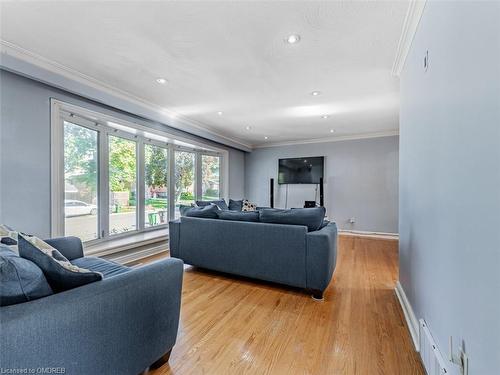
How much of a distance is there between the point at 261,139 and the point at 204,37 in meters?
4.05

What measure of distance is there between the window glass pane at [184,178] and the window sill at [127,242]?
2.46 ft

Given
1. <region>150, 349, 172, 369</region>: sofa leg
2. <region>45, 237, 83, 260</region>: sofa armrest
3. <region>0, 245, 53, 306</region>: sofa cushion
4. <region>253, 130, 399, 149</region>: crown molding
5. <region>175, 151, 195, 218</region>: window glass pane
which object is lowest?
<region>150, 349, 172, 369</region>: sofa leg

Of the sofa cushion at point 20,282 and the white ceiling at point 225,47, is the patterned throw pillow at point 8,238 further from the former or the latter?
the white ceiling at point 225,47

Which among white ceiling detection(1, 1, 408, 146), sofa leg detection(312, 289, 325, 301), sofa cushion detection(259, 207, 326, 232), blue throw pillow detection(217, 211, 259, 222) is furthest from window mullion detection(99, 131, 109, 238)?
sofa leg detection(312, 289, 325, 301)

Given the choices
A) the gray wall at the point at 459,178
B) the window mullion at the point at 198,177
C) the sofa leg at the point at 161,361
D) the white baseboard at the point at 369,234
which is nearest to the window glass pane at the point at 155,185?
the window mullion at the point at 198,177

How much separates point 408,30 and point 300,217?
5.86 feet

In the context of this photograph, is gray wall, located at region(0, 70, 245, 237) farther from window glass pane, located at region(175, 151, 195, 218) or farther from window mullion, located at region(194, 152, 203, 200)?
window mullion, located at region(194, 152, 203, 200)

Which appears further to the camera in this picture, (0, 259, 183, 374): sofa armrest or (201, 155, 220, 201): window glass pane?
(201, 155, 220, 201): window glass pane

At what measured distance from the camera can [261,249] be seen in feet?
8.20

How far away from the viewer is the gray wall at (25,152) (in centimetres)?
216

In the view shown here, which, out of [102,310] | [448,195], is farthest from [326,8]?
[102,310]

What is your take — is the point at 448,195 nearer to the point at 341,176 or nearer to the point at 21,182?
the point at 21,182

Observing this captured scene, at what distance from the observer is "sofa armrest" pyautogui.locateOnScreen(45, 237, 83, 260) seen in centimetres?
192

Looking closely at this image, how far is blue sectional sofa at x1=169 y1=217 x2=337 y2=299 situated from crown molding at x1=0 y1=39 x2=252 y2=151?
174cm
